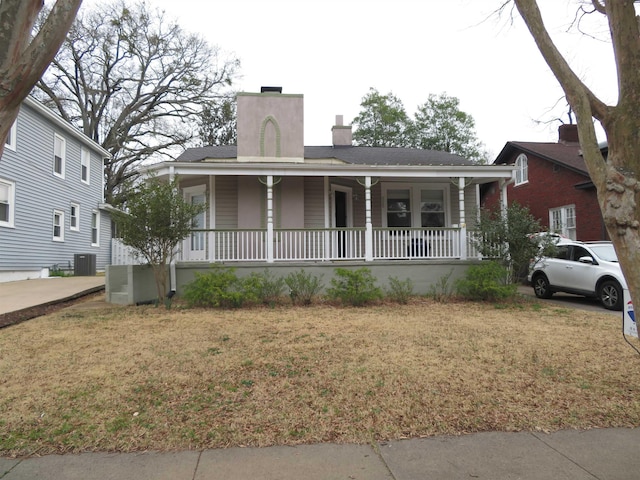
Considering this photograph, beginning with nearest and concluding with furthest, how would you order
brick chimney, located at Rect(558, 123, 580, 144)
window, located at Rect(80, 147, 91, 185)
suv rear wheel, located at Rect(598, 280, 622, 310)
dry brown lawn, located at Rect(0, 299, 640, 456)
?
dry brown lawn, located at Rect(0, 299, 640, 456)
suv rear wheel, located at Rect(598, 280, 622, 310)
window, located at Rect(80, 147, 91, 185)
brick chimney, located at Rect(558, 123, 580, 144)

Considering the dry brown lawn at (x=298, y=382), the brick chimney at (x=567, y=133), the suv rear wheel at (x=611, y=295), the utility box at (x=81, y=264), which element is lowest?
the dry brown lawn at (x=298, y=382)

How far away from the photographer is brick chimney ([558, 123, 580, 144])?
66.5ft

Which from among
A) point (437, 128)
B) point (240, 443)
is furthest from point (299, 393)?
point (437, 128)

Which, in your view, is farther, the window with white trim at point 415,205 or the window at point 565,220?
the window at point 565,220

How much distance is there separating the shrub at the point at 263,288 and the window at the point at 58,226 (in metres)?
11.9

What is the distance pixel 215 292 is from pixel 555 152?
1793cm

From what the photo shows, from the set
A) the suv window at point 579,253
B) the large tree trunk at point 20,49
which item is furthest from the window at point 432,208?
the large tree trunk at point 20,49

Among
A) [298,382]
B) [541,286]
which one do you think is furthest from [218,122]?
[298,382]

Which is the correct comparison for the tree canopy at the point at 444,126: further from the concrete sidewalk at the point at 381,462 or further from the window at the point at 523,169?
the concrete sidewalk at the point at 381,462

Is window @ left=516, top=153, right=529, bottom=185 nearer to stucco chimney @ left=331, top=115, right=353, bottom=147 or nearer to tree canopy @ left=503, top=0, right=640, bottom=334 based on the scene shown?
stucco chimney @ left=331, top=115, right=353, bottom=147

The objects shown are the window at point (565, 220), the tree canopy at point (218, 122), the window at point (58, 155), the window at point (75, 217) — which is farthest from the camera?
the tree canopy at point (218, 122)

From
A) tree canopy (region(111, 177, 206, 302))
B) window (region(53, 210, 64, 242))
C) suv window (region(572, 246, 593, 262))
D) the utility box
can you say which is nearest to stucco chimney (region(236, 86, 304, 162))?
tree canopy (region(111, 177, 206, 302))

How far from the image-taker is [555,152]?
64.1ft

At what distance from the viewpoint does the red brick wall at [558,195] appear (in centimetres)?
1638
